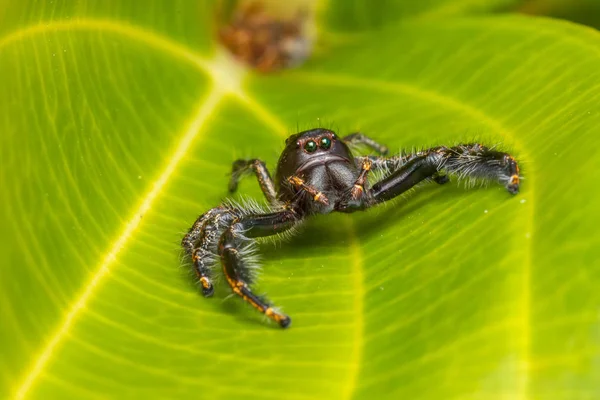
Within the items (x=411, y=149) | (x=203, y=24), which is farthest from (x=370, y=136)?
(x=203, y=24)

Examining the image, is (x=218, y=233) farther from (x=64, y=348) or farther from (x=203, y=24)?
(x=203, y=24)

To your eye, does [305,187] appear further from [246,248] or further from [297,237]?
[246,248]

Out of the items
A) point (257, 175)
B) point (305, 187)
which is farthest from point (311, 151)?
point (257, 175)

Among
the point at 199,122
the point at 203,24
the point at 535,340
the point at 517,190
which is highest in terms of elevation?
the point at 203,24

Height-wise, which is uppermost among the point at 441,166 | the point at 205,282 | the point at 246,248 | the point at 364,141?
the point at 364,141

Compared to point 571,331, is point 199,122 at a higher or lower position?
higher

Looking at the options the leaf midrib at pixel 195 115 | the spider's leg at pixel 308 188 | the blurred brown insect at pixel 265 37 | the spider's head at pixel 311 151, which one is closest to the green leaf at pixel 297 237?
the leaf midrib at pixel 195 115

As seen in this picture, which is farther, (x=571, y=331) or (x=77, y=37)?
(x=77, y=37)

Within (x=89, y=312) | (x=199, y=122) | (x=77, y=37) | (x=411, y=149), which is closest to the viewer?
(x=89, y=312)
